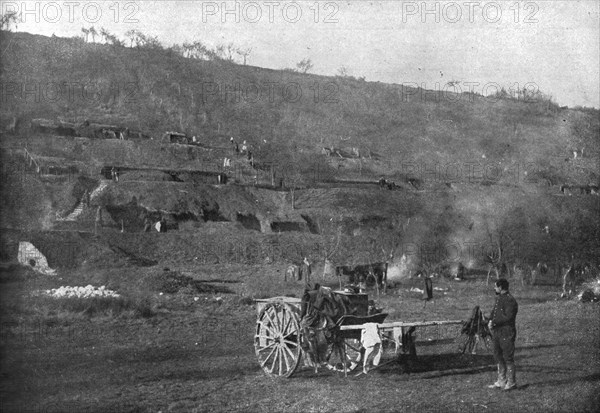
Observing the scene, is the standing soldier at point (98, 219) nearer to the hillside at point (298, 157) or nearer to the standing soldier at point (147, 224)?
the hillside at point (298, 157)

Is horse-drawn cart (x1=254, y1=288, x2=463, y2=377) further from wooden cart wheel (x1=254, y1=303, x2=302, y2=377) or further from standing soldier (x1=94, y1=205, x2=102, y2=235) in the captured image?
standing soldier (x1=94, y1=205, x2=102, y2=235)

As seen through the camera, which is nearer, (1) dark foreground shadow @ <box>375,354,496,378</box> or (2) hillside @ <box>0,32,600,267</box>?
(1) dark foreground shadow @ <box>375,354,496,378</box>

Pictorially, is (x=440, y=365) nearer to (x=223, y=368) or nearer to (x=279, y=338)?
(x=279, y=338)

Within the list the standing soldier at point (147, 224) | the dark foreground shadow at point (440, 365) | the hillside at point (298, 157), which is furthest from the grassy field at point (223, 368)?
the standing soldier at point (147, 224)

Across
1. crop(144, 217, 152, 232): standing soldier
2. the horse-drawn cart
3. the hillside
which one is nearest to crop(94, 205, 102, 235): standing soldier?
the hillside

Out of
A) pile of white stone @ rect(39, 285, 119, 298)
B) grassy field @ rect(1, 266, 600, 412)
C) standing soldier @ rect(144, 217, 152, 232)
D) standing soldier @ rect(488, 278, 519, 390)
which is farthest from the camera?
standing soldier @ rect(144, 217, 152, 232)

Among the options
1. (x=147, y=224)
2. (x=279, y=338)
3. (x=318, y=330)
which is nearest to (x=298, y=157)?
(x=147, y=224)
